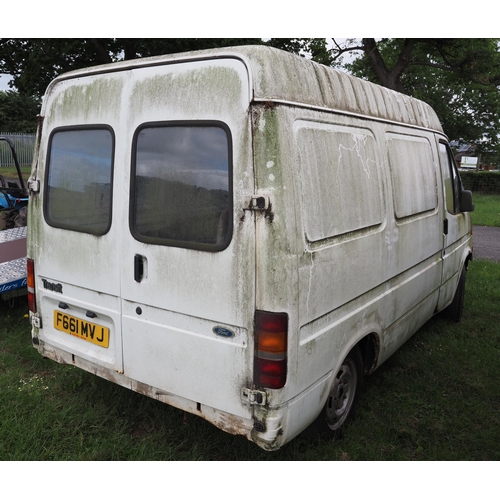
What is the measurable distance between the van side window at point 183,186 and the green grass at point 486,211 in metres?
13.6

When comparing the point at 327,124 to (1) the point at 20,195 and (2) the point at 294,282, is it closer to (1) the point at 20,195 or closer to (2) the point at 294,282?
(2) the point at 294,282

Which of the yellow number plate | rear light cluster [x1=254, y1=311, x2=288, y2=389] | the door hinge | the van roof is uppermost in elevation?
the van roof

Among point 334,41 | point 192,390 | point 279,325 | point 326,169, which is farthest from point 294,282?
point 334,41

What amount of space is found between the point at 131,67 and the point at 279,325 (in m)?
1.70

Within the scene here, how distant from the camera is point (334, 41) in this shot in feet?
53.0

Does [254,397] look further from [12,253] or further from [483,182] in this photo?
[483,182]

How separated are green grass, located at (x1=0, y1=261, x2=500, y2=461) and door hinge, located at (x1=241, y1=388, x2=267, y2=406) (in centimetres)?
76

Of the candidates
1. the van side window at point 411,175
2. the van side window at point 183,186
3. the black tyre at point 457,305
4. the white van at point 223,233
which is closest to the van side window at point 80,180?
the white van at point 223,233

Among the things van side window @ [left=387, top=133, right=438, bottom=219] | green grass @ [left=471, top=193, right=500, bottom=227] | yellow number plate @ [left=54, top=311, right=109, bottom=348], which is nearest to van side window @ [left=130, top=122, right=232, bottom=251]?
yellow number plate @ [left=54, top=311, right=109, bottom=348]

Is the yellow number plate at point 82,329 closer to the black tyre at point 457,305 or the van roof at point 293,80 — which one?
the van roof at point 293,80

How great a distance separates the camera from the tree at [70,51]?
1297cm

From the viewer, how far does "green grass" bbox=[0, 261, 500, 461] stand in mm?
3084

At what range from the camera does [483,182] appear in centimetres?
2208

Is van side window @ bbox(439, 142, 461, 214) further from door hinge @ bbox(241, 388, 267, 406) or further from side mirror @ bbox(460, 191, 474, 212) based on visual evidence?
door hinge @ bbox(241, 388, 267, 406)
